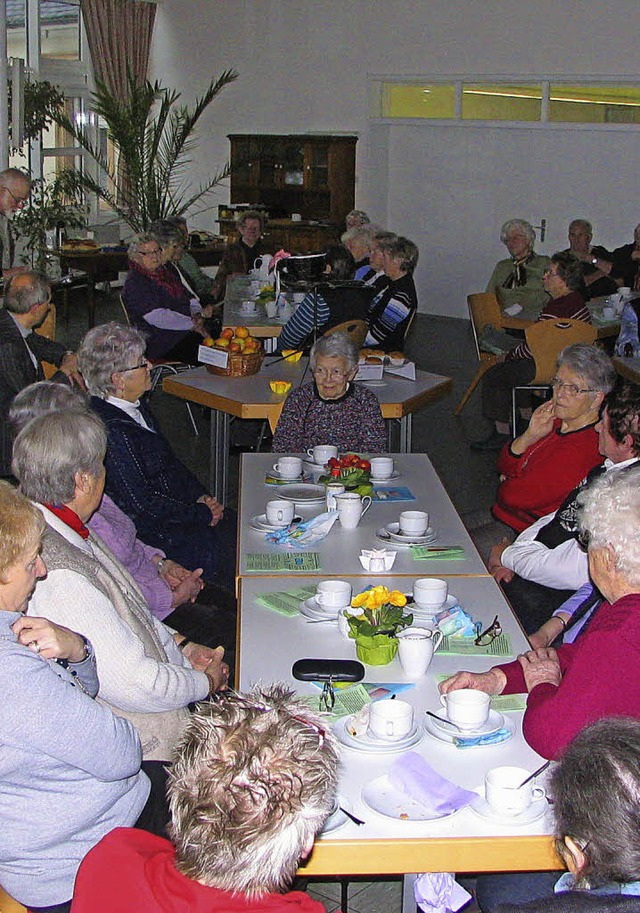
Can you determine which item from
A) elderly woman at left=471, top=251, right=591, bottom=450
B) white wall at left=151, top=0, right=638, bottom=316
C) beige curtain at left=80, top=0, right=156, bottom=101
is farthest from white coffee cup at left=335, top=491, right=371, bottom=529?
beige curtain at left=80, top=0, right=156, bottom=101

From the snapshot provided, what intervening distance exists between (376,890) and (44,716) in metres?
1.40

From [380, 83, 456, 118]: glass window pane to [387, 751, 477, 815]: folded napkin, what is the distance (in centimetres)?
1034

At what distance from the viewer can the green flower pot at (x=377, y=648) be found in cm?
255

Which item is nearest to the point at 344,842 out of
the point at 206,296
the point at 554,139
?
the point at 206,296

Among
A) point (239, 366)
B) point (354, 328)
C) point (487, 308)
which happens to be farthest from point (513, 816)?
point (487, 308)

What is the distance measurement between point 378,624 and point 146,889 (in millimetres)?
1145

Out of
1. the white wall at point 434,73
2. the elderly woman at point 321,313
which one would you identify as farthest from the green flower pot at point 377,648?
the white wall at point 434,73

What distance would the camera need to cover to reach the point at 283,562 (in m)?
3.22

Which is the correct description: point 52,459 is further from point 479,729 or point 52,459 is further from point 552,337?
point 552,337

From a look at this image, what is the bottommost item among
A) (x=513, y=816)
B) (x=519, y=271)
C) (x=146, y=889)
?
(x=513, y=816)

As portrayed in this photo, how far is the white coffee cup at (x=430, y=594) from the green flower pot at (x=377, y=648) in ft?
0.94

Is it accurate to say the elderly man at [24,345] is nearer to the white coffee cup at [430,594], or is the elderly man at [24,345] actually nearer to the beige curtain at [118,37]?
the white coffee cup at [430,594]

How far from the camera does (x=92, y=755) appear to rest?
1.98m

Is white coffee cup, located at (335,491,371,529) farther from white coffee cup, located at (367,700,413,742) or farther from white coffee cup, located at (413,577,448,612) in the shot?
white coffee cup, located at (367,700,413,742)
